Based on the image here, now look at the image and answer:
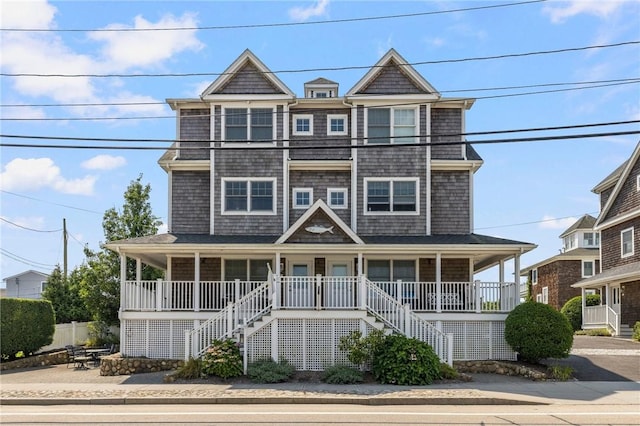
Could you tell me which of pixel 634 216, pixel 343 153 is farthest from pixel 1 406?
pixel 634 216

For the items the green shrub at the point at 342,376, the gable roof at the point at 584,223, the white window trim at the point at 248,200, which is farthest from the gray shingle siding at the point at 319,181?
the gable roof at the point at 584,223

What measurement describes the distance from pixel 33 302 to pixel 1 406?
11.2 m

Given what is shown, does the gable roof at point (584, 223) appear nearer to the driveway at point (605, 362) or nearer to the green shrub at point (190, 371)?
the driveway at point (605, 362)

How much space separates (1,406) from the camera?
1645cm

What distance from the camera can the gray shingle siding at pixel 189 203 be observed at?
26734 mm

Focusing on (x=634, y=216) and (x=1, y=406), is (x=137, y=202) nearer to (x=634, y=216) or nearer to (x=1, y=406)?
(x=1, y=406)

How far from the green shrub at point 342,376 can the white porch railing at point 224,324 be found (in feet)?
10.2

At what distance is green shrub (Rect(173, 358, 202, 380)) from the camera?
20016 millimetres

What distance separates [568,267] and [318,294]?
3320cm

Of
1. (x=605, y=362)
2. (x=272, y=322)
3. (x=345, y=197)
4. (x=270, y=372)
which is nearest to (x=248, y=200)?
(x=345, y=197)

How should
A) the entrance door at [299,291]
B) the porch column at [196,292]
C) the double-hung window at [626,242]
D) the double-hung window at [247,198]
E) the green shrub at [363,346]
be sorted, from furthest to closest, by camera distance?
1. the double-hung window at [626,242]
2. the double-hung window at [247,198]
3. the porch column at [196,292]
4. the entrance door at [299,291]
5. the green shrub at [363,346]

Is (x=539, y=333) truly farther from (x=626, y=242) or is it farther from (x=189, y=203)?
(x=626, y=242)

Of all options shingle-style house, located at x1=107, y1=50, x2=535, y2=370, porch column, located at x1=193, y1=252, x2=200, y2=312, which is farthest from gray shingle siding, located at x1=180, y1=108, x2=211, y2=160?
porch column, located at x1=193, y1=252, x2=200, y2=312

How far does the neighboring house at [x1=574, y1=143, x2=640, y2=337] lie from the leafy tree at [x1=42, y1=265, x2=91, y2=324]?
26.6m
